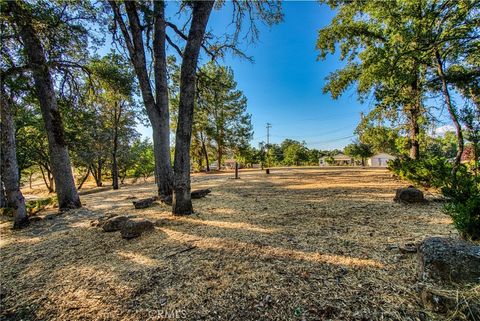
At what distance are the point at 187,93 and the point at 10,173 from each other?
445 centimetres

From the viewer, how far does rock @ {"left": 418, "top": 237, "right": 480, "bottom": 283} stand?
5.35 feet

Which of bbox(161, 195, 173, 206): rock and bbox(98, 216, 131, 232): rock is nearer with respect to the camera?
bbox(98, 216, 131, 232): rock

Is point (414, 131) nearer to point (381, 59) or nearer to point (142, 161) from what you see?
point (381, 59)

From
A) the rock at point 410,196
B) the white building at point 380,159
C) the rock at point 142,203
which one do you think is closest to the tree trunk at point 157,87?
the rock at point 142,203

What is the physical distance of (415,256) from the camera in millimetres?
2277

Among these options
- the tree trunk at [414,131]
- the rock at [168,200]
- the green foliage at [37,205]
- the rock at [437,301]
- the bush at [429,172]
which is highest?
the tree trunk at [414,131]

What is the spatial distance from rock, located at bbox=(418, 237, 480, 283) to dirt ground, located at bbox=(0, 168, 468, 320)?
0.61ft

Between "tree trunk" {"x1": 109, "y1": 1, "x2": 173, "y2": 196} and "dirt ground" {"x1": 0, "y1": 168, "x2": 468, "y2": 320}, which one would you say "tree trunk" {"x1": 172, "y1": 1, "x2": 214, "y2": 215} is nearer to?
"dirt ground" {"x1": 0, "y1": 168, "x2": 468, "y2": 320}

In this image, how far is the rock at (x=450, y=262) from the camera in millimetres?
1631

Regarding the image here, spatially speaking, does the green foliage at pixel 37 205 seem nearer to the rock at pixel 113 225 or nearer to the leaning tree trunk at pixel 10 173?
the leaning tree trunk at pixel 10 173

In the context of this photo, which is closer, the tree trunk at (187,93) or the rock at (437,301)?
the rock at (437,301)

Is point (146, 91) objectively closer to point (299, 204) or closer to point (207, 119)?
point (299, 204)

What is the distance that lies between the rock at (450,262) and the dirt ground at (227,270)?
0.19m

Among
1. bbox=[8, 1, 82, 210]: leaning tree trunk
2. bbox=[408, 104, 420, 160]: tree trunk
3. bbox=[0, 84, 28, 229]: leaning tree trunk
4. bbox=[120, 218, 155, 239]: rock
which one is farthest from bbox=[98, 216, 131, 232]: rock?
bbox=[408, 104, 420, 160]: tree trunk
